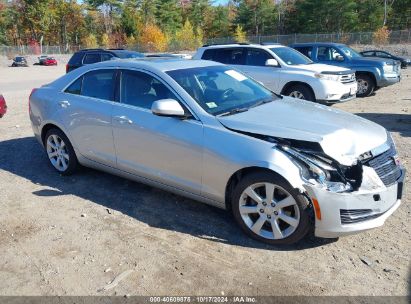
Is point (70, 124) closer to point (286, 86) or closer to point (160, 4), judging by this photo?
point (286, 86)

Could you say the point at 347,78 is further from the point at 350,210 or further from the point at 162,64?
the point at 350,210

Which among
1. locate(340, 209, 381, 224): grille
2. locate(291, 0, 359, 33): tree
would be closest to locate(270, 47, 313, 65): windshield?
locate(340, 209, 381, 224): grille

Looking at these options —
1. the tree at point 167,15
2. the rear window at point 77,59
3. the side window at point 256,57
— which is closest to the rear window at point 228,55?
the side window at point 256,57

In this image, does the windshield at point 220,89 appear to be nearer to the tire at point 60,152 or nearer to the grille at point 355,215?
the grille at point 355,215

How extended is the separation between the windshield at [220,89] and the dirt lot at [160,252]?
1216mm

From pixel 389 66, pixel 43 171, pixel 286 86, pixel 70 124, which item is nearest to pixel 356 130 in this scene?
pixel 70 124

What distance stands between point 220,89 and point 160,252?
1.91 meters

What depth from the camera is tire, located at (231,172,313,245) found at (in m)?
3.37

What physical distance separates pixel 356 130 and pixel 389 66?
34.0 ft

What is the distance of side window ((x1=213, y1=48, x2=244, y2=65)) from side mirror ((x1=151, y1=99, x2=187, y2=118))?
22.7 ft

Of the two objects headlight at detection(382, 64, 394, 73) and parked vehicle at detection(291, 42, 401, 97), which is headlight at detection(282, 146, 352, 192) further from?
headlight at detection(382, 64, 394, 73)

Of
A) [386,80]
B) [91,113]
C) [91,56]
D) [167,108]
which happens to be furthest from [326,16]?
[167,108]

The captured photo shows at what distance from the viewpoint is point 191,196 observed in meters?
4.09

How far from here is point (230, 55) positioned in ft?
34.5
